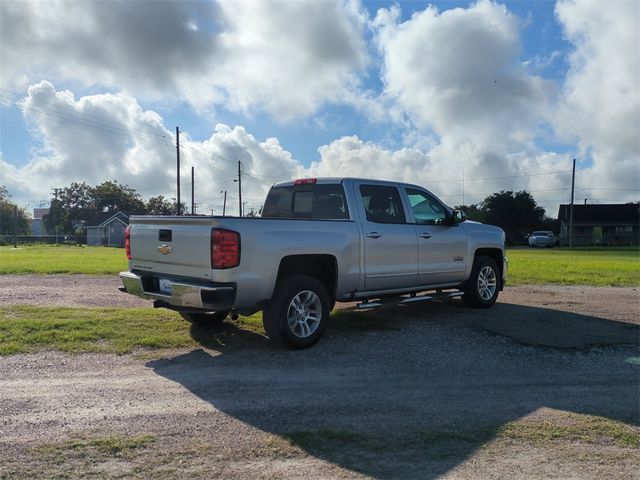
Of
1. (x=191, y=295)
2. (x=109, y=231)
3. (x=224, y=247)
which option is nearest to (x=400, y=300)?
(x=224, y=247)

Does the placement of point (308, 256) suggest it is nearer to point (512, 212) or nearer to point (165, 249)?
point (165, 249)

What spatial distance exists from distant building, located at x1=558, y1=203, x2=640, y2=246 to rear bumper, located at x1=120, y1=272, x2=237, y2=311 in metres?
65.0

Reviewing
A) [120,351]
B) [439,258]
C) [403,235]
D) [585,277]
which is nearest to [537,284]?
[585,277]

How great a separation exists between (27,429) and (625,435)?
14.3 feet

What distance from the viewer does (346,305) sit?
8781 mm

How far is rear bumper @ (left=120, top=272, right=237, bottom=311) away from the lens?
5133 mm

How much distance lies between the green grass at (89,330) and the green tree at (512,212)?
64.8 meters

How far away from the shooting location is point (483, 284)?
8.62 metres

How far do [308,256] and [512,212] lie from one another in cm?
6693

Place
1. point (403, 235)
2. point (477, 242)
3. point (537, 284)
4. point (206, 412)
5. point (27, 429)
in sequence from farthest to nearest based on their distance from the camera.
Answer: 1. point (537, 284)
2. point (477, 242)
3. point (403, 235)
4. point (206, 412)
5. point (27, 429)

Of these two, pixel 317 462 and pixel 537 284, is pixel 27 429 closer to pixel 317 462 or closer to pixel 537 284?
pixel 317 462

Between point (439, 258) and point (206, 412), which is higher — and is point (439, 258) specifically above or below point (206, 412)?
above

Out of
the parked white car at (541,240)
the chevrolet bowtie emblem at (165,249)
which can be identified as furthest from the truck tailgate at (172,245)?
the parked white car at (541,240)

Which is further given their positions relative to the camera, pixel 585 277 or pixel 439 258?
pixel 585 277
